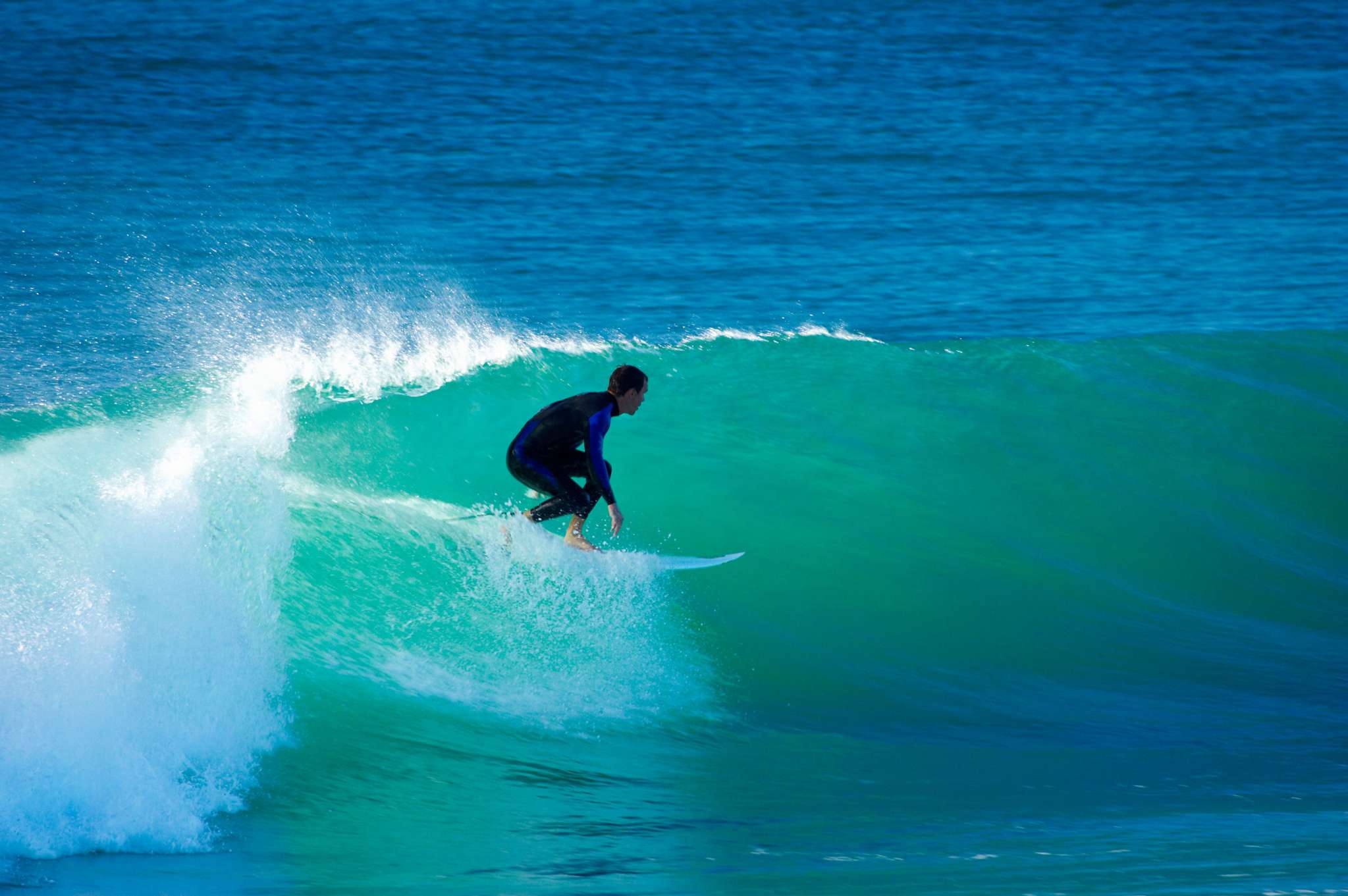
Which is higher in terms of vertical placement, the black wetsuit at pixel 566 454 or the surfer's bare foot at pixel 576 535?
the black wetsuit at pixel 566 454

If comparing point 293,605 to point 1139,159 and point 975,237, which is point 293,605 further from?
point 1139,159

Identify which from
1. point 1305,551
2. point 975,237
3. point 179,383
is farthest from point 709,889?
point 975,237

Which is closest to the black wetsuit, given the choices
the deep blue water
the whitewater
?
the whitewater

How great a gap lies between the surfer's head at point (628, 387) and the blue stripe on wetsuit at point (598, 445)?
89 mm

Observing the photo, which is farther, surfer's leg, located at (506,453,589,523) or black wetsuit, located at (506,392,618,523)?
surfer's leg, located at (506,453,589,523)

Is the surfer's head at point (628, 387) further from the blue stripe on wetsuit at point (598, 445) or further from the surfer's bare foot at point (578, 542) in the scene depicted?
the surfer's bare foot at point (578, 542)

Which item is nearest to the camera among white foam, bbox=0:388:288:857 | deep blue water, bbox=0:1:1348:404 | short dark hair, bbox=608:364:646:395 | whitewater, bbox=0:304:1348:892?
white foam, bbox=0:388:288:857

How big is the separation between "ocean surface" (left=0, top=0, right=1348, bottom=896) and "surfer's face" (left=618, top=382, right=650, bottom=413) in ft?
3.42

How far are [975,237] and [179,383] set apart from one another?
1700 cm

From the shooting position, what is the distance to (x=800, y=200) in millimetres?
26031

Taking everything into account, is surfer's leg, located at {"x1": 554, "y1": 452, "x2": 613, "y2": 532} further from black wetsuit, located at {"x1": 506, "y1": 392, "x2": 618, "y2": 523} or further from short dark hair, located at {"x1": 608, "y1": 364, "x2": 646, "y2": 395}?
short dark hair, located at {"x1": 608, "y1": 364, "x2": 646, "y2": 395}

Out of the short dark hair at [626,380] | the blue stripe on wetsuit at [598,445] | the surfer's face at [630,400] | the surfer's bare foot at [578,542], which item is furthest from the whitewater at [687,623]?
the short dark hair at [626,380]

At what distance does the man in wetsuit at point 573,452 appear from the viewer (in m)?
6.41

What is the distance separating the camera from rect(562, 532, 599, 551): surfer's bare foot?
6.82m
